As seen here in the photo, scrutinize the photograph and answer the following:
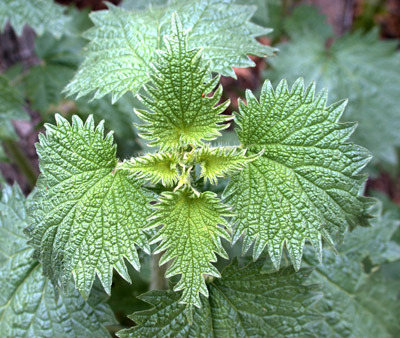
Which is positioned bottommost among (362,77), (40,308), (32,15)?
(40,308)

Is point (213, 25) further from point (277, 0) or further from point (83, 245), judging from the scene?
point (277, 0)

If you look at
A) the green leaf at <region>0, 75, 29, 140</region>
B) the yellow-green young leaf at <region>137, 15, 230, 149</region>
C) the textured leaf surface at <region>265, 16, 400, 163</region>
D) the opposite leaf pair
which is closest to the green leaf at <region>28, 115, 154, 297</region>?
the opposite leaf pair

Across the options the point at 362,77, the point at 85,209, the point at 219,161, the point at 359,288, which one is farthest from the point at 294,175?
the point at 362,77

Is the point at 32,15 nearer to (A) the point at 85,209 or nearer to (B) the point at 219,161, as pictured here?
(A) the point at 85,209

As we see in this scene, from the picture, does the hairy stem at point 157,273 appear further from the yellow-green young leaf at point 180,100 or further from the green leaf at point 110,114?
the green leaf at point 110,114

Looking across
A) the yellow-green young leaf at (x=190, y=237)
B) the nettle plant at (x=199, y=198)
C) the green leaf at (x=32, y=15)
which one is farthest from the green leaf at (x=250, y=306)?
the green leaf at (x=32, y=15)

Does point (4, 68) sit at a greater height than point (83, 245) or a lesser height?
greater

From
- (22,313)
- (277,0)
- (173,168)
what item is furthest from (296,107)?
(277,0)
